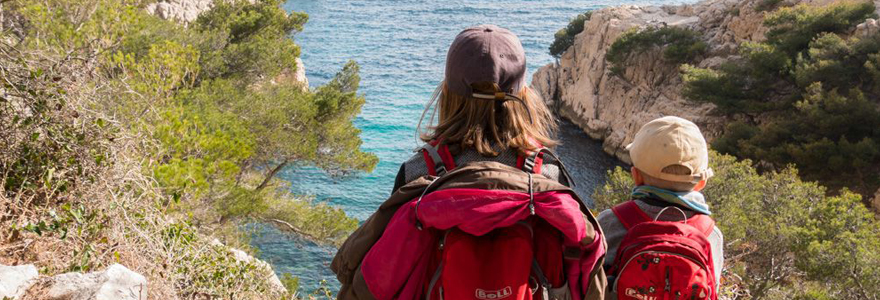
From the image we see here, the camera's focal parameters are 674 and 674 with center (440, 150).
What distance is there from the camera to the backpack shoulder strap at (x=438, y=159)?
2.19 meters

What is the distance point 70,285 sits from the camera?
373 centimetres

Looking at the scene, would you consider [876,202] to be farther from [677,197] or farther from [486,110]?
[486,110]

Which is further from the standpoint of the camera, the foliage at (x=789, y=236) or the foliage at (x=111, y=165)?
the foliage at (x=789, y=236)

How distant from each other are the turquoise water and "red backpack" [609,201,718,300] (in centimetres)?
1506

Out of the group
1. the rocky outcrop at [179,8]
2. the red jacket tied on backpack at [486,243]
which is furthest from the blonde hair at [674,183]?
the rocky outcrop at [179,8]

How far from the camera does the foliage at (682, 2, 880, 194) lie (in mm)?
19531

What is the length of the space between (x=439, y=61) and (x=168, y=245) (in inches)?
1643

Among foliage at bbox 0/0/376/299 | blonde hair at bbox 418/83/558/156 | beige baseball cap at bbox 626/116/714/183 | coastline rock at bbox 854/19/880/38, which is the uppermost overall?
Answer: blonde hair at bbox 418/83/558/156

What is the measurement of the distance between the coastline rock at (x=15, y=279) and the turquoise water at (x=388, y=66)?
514 inches

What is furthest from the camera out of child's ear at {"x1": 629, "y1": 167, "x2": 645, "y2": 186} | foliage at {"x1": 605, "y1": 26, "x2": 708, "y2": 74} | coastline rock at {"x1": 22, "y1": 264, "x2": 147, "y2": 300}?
foliage at {"x1": 605, "y1": 26, "x2": 708, "y2": 74}

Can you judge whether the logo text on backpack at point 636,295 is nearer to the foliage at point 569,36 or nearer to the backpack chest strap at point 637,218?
the backpack chest strap at point 637,218

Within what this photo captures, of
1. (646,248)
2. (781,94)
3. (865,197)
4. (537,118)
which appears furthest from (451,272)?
(781,94)

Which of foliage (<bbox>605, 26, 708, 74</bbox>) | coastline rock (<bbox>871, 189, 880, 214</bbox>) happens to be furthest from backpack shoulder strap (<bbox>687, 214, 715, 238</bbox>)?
foliage (<bbox>605, 26, 708, 74</bbox>)

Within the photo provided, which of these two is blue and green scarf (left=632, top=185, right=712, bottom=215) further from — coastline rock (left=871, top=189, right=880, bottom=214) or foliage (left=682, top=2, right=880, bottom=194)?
foliage (left=682, top=2, right=880, bottom=194)
